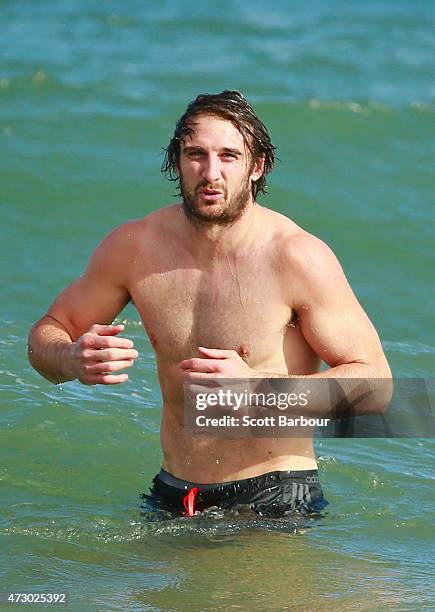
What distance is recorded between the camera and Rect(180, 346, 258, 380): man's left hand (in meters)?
4.50

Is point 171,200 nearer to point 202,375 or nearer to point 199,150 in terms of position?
point 199,150

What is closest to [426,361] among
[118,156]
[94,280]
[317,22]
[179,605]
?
[94,280]

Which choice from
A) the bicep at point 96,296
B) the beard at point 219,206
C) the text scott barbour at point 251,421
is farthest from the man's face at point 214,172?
the text scott barbour at point 251,421

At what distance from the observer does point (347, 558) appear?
4945 millimetres

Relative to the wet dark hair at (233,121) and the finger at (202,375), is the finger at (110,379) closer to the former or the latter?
the finger at (202,375)

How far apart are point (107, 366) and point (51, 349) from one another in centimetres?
64

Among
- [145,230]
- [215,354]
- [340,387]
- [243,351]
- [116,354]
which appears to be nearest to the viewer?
[116,354]

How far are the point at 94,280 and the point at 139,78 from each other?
309 inches

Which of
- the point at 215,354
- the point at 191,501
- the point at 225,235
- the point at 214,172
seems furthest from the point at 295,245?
the point at 191,501

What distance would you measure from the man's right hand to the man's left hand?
200 millimetres

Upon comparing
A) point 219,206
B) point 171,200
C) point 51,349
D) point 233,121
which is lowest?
point 51,349

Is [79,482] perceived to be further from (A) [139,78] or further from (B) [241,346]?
(A) [139,78]

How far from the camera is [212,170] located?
16.0 feet

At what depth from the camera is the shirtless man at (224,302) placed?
16.1ft
